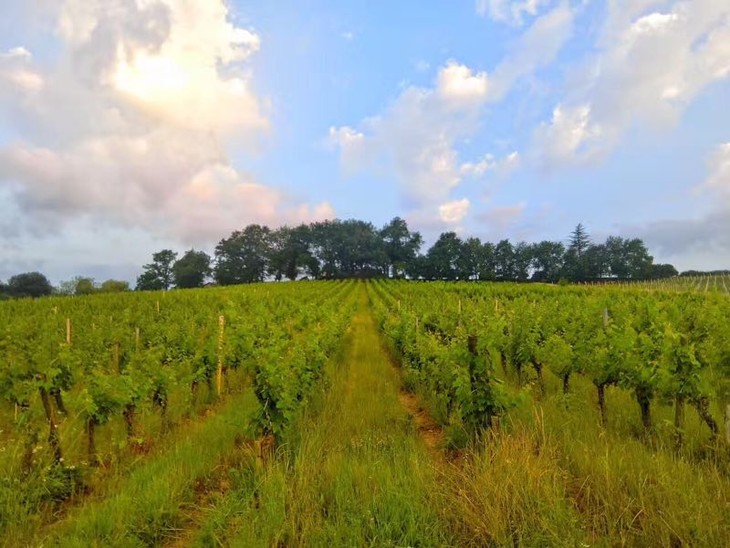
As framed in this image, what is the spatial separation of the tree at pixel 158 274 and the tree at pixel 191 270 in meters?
2.39

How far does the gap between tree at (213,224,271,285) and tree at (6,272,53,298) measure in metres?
41.2

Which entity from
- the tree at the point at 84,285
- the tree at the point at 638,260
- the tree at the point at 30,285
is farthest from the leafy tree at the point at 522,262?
the tree at the point at 30,285

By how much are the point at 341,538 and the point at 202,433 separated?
3.81m

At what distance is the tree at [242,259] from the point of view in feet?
339

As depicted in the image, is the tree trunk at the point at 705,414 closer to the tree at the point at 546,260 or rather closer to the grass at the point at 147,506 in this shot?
the grass at the point at 147,506

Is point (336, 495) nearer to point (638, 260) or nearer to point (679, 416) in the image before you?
point (679, 416)

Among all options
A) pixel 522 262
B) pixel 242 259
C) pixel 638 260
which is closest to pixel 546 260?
pixel 522 262

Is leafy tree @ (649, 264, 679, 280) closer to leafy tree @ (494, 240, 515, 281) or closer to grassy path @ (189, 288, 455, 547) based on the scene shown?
leafy tree @ (494, 240, 515, 281)

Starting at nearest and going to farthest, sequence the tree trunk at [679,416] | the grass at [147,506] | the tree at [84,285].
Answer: the grass at [147,506] → the tree trunk at [679,416] → the tree at [84,285]

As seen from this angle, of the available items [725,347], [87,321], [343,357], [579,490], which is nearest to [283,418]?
[579,490]

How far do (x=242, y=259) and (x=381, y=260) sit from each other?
3657 cm

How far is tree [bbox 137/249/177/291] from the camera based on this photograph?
104875 mm

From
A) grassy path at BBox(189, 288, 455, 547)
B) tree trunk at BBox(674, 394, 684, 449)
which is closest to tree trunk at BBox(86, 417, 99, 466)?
grassy path at BBox(189, 288, 455, 547)

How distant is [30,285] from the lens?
328 feet
